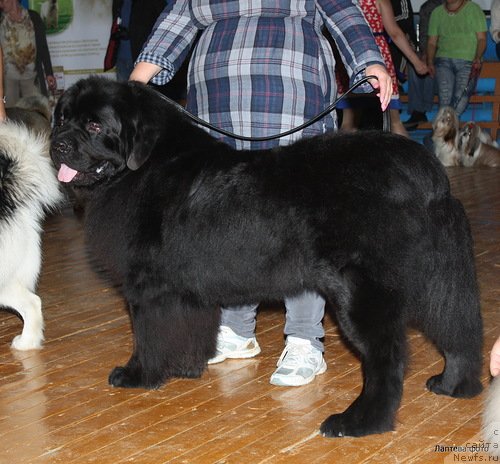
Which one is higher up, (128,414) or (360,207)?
(360,207)

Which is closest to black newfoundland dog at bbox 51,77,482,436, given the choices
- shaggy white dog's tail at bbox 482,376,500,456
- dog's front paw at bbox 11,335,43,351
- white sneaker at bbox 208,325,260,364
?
white sneaker at bbox 208,325,260,364

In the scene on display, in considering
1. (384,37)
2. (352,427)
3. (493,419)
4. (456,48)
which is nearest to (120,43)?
(384,37)

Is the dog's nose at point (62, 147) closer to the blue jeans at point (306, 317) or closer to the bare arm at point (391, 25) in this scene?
the blue jeans at point (306, 317)

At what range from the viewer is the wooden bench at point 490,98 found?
12547mm

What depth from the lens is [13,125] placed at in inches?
160

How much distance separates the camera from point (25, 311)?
13.2 ft

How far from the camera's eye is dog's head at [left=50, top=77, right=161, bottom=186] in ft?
10.1

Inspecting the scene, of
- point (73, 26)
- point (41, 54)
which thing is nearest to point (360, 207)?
point (41, 54)

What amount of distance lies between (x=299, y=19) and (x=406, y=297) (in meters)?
1.36

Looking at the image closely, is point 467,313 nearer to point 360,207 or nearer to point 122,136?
point 360,207

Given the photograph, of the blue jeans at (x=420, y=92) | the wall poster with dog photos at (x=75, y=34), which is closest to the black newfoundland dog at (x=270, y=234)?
the wall poster with dog photos at (x=75, y=34)

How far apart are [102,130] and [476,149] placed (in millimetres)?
9415

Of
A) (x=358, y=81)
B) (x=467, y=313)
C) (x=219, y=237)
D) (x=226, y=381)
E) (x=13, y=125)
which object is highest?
(x=358, y=81)

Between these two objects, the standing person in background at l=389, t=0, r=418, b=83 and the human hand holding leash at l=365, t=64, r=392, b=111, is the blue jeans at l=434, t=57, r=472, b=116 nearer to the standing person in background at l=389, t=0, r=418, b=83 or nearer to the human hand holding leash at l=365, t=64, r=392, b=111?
the standing person in background at l=389, t=0, r=418, b=83
